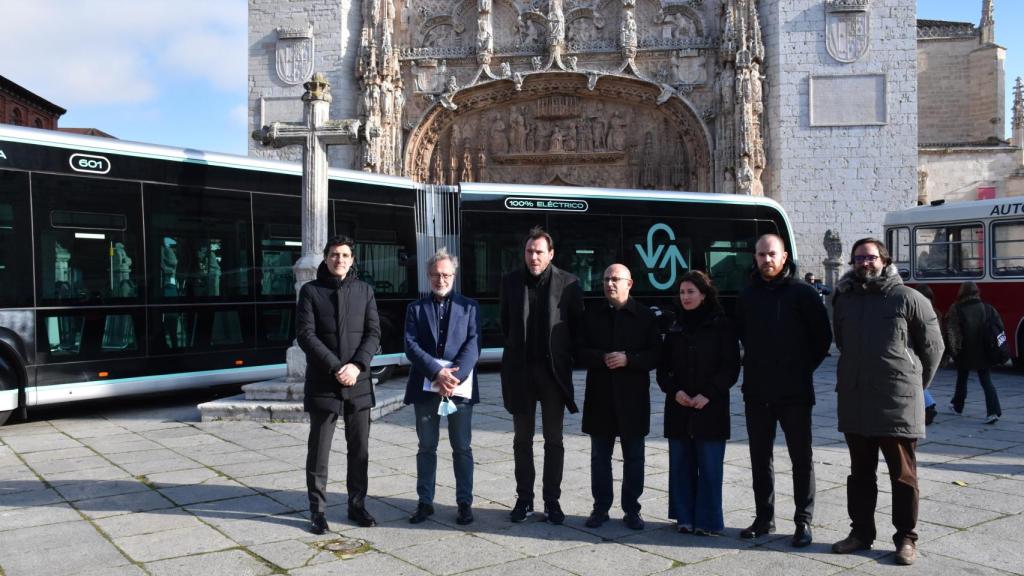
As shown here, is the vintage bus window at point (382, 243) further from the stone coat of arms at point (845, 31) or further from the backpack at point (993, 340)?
the stone coat of arms at point (845, 31)

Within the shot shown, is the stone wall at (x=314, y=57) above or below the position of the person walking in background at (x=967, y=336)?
above

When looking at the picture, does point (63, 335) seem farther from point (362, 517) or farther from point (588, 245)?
point (588, 245)

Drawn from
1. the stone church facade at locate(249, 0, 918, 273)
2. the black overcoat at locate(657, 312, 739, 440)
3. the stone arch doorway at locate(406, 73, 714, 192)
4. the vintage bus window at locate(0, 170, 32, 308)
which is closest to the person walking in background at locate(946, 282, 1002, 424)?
the black overcoat at locate(657, 312, 739, 440)

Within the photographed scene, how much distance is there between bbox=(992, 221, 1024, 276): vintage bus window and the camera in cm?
1295

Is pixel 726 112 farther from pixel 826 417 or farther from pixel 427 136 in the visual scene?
pixel 826 417

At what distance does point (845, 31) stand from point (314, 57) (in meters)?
13.9

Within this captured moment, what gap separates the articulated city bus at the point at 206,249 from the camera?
8.30 m

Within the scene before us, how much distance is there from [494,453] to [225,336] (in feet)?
14.7

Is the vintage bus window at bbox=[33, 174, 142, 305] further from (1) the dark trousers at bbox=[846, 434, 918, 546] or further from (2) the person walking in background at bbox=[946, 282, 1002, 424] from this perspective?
A: (2) the person walking in background at bbox=[946, 282, 1002, 424]

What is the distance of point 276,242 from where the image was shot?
33.8ft

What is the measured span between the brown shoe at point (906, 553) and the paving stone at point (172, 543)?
134 inches

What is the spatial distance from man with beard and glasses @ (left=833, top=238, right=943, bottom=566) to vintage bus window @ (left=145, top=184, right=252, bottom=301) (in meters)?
→ 7.41

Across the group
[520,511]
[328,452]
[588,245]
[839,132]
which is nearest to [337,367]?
[328,452]

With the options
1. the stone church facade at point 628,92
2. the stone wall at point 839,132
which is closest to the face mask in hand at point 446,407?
the stone church facade at point 628,92
